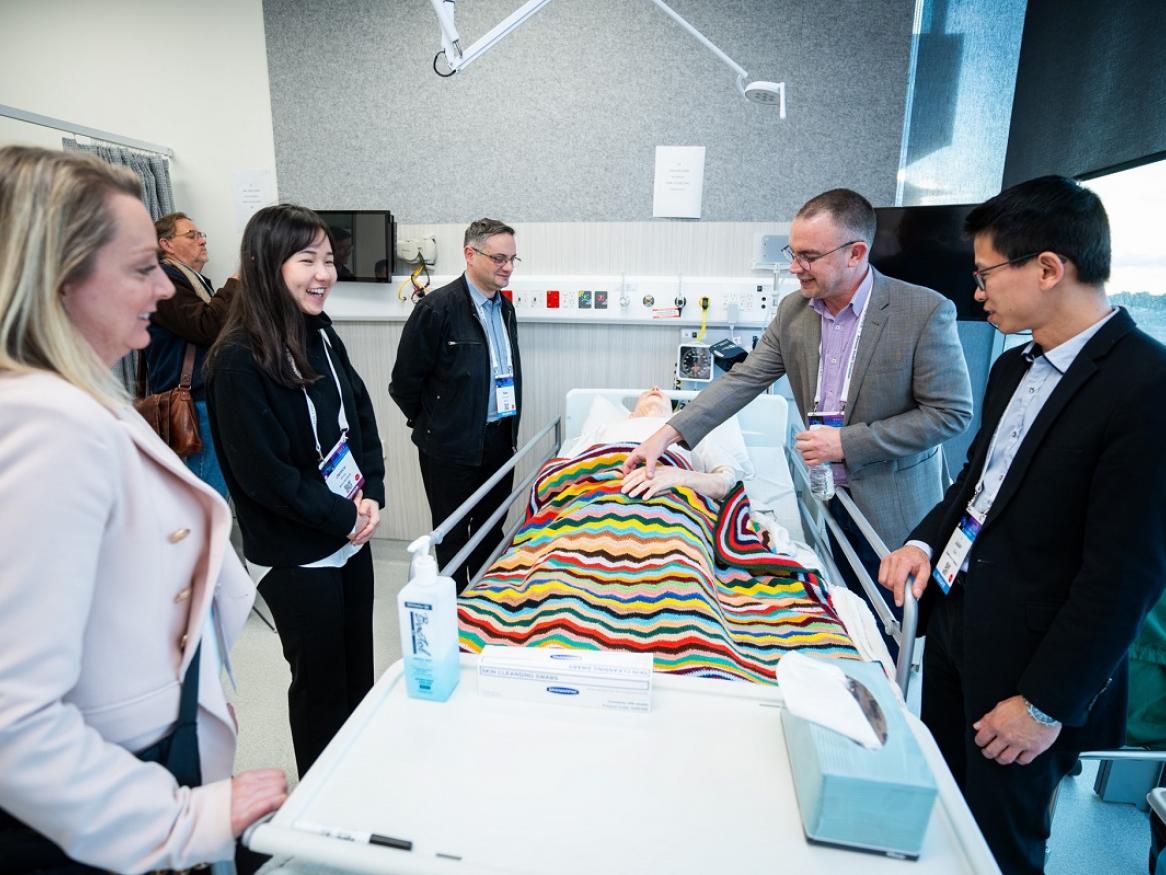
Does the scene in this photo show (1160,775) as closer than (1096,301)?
No

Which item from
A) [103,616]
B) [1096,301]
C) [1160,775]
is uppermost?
[1096,301]

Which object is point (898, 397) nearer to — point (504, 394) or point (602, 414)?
point (602, 414)

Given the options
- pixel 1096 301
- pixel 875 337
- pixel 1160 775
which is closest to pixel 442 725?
pixel 1096 301

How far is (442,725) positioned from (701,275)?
252 centimetres

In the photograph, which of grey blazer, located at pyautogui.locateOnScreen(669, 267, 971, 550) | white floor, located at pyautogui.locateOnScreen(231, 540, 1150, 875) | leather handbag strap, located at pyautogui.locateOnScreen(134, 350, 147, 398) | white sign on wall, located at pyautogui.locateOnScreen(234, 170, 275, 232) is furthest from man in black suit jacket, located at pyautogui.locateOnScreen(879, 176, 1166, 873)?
white sign on wall, located at pyautogui.locateOnScreen(234, 170, 275, 232)

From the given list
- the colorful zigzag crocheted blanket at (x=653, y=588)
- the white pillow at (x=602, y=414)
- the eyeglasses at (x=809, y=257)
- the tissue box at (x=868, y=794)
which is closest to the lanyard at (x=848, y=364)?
the eyeglasses at (x=809, y=257)

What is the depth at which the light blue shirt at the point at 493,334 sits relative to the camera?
2568 millimetres

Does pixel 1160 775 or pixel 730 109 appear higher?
pixel 730 109

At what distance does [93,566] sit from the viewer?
0.65 meters

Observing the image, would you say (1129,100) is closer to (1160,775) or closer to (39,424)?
(1160,775)

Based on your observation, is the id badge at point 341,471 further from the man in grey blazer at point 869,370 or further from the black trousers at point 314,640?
the man in grey blazer at point 869,370

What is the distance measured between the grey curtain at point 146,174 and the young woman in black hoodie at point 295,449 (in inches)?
76.4

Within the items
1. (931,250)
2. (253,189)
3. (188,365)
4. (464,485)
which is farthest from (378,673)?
(931,250)

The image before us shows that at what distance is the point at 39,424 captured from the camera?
617 mm
